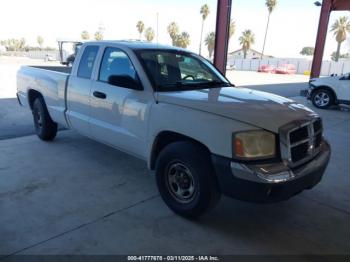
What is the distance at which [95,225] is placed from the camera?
134 inches

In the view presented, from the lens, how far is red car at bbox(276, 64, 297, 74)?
4452 cm

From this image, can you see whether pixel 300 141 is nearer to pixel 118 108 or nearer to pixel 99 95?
pixel 118 108

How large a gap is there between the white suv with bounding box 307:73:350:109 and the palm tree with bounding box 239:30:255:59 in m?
70.7

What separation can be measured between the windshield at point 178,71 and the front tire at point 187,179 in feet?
2.77

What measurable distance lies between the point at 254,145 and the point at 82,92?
2757 millimetres

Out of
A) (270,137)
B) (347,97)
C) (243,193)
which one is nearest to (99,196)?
(243,193)

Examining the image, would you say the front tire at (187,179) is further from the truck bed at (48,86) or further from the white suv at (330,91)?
the white suv at (330,91)

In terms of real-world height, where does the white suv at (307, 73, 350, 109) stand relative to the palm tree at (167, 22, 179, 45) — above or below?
below

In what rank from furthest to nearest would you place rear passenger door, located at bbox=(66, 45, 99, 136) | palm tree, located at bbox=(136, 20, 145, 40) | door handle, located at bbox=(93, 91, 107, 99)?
palm tree, located at bbox=(136, 20, 145, 40) → rear passenger door, located at bbox=(66, 45, 99, 136) → door handle, located at bbox=(93, 91, 107, 99)

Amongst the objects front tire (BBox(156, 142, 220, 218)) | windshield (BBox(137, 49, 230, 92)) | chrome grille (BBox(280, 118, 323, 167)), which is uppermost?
windshield (BBox(137, 49, 230, 92))

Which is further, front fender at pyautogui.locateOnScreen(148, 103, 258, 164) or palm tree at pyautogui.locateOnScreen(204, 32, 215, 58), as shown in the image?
palm tree at pyautogui.locateOnScreen(204, 32, 215, 58)

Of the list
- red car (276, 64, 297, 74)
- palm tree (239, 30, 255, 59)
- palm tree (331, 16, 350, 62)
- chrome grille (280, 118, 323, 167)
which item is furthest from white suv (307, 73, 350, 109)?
palm tree (239, 30, 255, 59)

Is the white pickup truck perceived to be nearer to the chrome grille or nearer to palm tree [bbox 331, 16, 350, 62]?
the chrome grille

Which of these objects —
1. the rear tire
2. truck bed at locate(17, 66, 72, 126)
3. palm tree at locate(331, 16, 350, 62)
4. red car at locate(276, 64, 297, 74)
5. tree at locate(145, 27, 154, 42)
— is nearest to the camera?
truck bed at locate(17, 66, 72, 126)
